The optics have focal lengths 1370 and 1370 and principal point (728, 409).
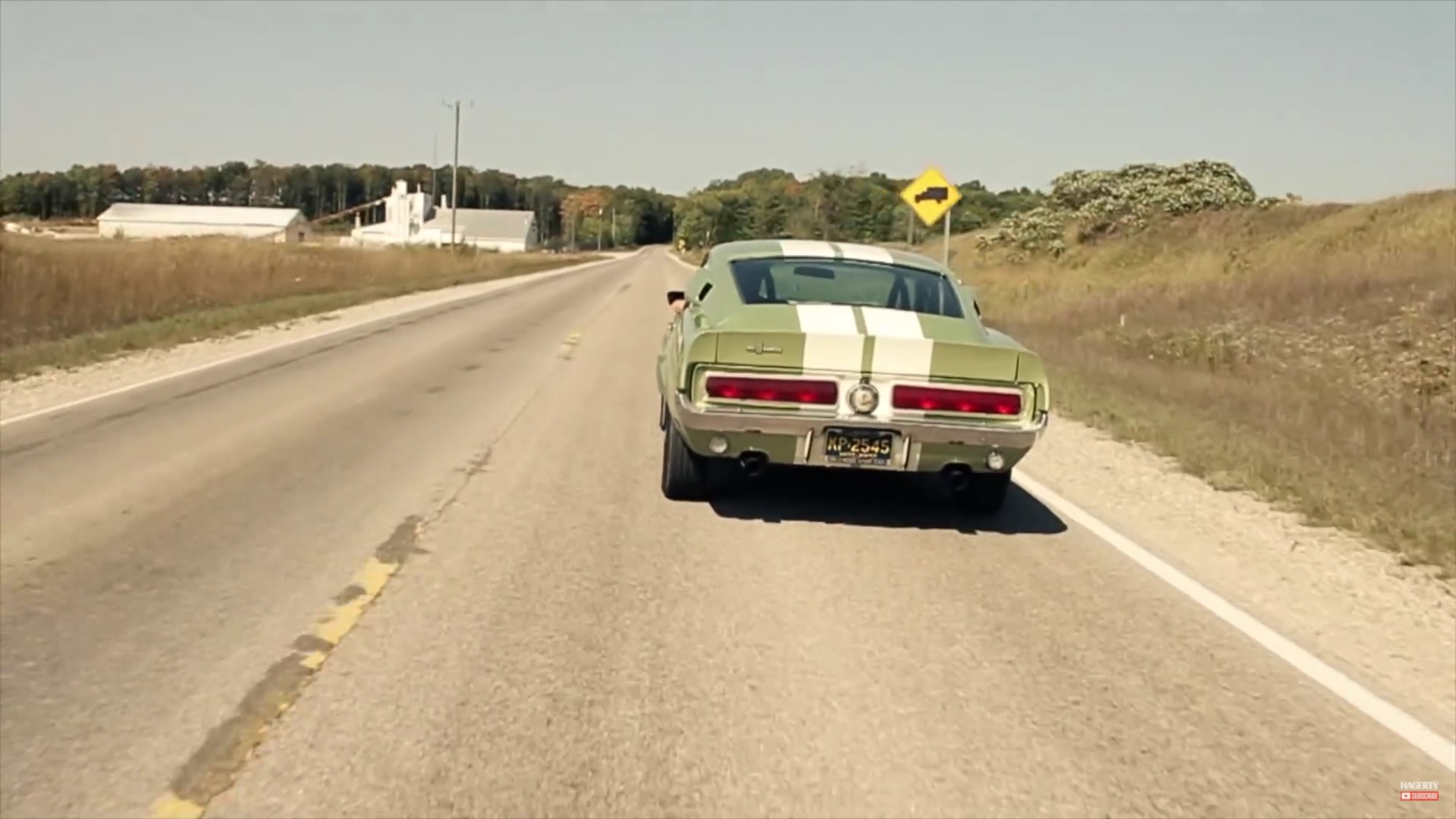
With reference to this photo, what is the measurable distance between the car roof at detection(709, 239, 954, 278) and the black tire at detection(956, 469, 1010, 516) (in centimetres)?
154

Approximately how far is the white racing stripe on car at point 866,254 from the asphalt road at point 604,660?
5.28 ft

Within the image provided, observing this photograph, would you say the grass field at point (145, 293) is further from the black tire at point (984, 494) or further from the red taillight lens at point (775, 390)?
the black tire at point (984, 494)

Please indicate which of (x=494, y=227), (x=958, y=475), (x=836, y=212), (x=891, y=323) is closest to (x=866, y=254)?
(x=891, y=323)

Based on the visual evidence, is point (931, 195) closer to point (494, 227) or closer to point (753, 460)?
point (753, 460)

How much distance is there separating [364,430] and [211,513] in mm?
3542

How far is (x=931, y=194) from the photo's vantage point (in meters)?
25.0

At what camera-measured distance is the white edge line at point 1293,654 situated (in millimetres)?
4906

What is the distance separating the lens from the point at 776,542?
7.69 metres

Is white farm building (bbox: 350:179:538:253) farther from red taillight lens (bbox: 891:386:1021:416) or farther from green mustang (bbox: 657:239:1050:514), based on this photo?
red taillight lens (bbox: 891:386:1021:416)

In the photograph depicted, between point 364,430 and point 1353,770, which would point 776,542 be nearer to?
point 1353,770

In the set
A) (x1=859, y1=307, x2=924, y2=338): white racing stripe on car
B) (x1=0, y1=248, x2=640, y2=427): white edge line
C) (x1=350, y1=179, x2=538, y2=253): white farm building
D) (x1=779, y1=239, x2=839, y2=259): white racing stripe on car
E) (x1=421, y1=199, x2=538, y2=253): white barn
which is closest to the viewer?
(x1=859, y1=307, x2=924, y2=338): white racing stripe on car

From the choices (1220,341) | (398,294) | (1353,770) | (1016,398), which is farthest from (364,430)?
(398,294)

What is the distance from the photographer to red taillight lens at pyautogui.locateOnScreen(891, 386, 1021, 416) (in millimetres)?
7551

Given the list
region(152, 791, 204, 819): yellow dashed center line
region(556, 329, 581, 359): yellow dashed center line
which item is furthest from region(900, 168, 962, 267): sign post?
region(152, 791, 204, 819): yellow dashed center line
